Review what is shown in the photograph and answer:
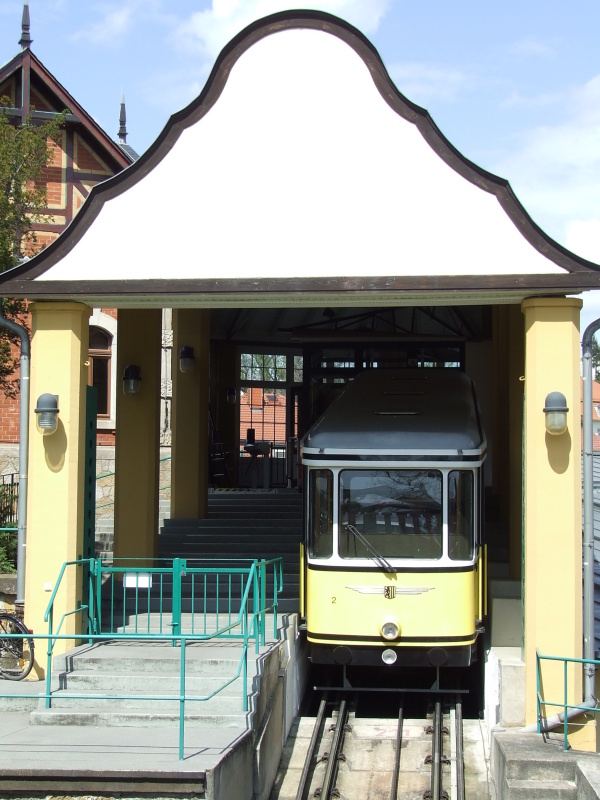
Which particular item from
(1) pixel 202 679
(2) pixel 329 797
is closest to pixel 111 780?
(1) pixel 202 679

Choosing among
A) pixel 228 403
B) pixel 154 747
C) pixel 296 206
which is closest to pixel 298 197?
pixel 296 206

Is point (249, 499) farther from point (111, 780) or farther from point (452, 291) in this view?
point (111, 780)

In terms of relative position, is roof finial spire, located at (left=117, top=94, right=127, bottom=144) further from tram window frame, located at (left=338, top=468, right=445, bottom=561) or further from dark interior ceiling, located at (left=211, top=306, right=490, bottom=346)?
tram window frame, located at (left=338, top=468, right=445, bottom=561)

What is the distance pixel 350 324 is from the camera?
18844mm

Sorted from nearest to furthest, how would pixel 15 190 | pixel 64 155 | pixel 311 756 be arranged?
pixel 311 756
pixel 15 190
pixel 64 155

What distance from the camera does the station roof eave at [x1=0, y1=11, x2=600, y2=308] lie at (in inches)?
396

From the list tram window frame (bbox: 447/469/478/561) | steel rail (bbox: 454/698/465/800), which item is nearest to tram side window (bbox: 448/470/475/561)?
tram window frame (bbox: 447/469/478/561)

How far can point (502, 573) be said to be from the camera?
13359 mm

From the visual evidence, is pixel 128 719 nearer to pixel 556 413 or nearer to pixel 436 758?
pixel 436 758

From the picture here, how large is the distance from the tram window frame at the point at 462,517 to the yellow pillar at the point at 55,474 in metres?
4.01

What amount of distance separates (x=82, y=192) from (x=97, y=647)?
11.7 m

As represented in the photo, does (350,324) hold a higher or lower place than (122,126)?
lower

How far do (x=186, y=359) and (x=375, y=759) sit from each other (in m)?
7.85

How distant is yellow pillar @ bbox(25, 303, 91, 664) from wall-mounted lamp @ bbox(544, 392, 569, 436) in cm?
482
